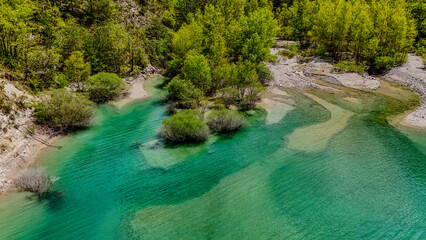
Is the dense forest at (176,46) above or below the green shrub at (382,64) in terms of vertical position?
above

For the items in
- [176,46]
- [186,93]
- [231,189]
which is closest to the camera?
[231,189]

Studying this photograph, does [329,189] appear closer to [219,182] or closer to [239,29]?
[219,182]

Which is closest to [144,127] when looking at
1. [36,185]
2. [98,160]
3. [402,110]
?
[98,160]

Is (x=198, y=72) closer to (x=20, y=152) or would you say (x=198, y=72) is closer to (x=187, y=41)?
(x=187, y=41)

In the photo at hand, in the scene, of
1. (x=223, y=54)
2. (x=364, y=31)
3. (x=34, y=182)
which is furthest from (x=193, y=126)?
(x=364, y=31)

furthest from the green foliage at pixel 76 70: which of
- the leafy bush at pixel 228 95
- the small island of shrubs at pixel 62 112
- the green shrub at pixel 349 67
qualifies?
the green shrub at pixel 349 67

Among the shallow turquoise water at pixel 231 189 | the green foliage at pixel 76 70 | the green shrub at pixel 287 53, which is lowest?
the shallow turquoise water at pixel 231 189

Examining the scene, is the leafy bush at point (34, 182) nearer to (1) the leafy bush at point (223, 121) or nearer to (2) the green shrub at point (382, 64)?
(1) the leafy bush at point (223, 121)
